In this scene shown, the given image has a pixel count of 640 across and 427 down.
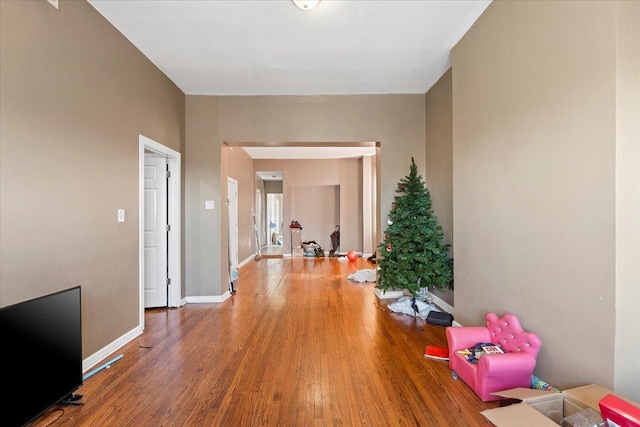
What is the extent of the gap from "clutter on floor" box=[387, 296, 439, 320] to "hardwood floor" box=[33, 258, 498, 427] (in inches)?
4.9

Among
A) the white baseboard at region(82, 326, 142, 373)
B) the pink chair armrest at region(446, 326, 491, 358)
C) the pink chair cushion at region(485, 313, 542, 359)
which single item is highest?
the pink chair cushion at region(485, 313, 542, 359)

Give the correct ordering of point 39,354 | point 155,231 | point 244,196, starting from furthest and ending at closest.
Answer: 1. point 244,196
2. point 155,231
3. point 39,354

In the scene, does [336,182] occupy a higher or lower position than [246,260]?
higher

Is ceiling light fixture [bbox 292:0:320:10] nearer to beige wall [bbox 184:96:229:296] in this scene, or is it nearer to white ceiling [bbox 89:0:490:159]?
white ceiling [bbox 89:0:490:159]

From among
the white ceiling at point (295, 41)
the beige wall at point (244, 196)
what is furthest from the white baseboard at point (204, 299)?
the white ceiling at point (295, 41)

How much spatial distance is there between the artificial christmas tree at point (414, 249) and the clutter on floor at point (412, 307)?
0.17 meters

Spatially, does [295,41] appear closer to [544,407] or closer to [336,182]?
[544,407]

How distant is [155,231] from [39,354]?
2.50 m

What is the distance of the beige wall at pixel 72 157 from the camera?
6.06 ft

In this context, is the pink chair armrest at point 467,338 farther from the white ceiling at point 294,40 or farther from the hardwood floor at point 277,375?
the white ceiling at point 294,40

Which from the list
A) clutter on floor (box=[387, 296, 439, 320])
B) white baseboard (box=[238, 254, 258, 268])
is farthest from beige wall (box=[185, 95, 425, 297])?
white baseboard (box=[238, 254, 258, 268])

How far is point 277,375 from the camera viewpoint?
236 centimetres

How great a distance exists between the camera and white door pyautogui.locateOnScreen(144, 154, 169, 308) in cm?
403

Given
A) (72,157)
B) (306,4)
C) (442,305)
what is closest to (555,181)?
(306,4)
